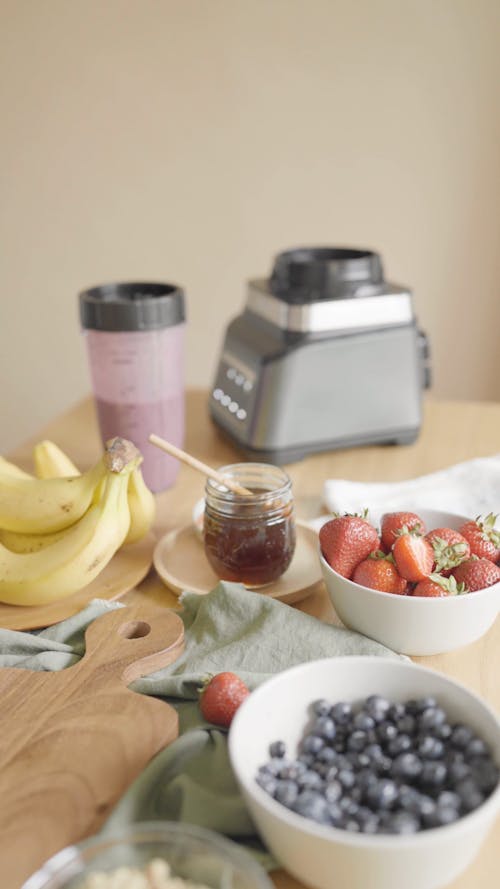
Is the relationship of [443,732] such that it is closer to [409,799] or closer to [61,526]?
[409,799]

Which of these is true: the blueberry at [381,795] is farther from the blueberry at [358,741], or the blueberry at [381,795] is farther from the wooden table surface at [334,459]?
the wooden table surface at [334,459]

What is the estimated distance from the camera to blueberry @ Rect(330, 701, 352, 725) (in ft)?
2.46

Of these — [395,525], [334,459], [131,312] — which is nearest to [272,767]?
[395,525]

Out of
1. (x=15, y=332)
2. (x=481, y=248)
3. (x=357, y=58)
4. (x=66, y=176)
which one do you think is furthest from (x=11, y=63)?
(x=481, y=248)

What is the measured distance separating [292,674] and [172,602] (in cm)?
37

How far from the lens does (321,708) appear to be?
2.49 ft

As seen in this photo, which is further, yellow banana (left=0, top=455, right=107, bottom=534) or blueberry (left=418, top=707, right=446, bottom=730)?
yellow banana (left=0, top=455, right=107, bottom=534)

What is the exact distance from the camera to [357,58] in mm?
2361

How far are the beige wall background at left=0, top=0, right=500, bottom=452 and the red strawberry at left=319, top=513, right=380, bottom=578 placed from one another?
171 cm

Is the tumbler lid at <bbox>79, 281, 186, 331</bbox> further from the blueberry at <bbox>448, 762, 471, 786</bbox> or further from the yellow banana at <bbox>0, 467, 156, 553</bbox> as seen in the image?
the blueberry at <bbox>448, 762, 471, 786</bbox>

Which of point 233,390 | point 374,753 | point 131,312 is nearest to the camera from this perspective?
point 374,753

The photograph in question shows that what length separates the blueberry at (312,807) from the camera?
64cm

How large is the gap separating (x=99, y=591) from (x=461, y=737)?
0.53 metres

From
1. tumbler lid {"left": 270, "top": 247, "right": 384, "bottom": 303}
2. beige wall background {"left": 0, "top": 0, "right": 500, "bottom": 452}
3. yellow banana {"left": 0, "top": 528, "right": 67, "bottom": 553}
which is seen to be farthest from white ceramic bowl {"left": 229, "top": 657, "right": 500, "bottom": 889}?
beige wall background {"left": 0, "top": 0, "right": 500, "bottom": 452}
